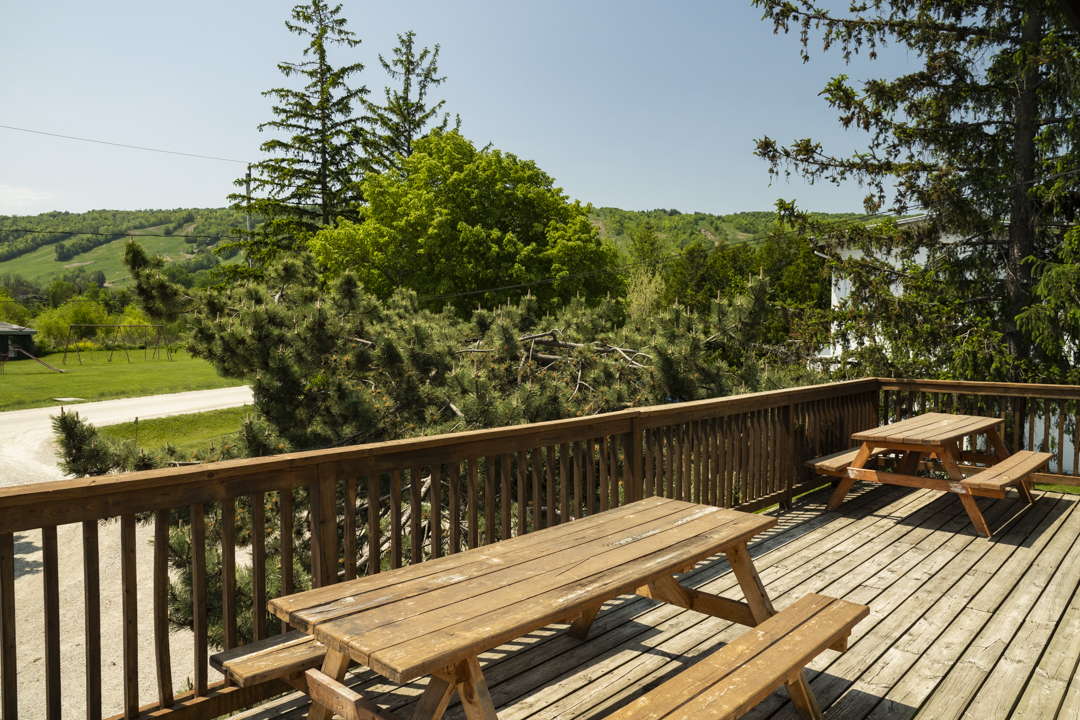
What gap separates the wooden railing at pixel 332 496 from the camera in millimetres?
1900

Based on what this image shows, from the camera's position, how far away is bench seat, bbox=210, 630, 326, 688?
184 cm

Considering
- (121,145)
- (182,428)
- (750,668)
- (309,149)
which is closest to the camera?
(750,668)

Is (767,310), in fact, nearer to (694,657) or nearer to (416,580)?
(694,657)

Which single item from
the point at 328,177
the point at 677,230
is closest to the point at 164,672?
the point at 328,177

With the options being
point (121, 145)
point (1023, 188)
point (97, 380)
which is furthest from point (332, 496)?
point (97, 380)

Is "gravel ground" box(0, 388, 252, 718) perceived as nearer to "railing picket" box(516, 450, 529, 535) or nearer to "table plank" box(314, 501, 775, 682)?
"railing picket" box(516, 450, 529, 535)

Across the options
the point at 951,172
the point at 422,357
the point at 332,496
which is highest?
the point at 951,172

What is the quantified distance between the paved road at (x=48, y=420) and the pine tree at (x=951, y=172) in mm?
13115

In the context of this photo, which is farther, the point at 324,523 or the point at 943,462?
the point at 943,462

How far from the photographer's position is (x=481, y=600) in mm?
1840

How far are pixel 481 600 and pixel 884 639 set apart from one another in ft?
7.42

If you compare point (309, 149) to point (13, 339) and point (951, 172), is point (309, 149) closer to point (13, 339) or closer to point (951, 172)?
point (951, 172)

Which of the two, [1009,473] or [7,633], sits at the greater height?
[7,633]

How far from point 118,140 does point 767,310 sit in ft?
114
